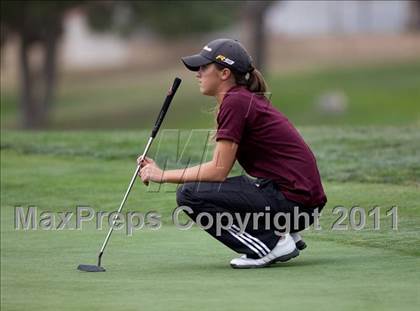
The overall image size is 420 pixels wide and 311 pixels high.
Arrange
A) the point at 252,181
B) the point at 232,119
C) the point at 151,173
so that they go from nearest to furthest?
the point at 232,119
the point at 151,173
the point at 252,181

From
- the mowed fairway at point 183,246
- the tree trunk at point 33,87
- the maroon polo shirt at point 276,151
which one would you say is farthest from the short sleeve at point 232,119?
the tree trunk at point 33,87

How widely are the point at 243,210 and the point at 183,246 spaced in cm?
126

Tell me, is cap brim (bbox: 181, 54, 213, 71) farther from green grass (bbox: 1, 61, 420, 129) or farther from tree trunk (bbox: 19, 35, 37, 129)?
tree trunk (bbox: 19, 35, 37, 129)

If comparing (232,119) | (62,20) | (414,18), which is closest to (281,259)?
(232,119)

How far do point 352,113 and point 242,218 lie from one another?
3916cm

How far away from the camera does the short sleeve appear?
7.46m

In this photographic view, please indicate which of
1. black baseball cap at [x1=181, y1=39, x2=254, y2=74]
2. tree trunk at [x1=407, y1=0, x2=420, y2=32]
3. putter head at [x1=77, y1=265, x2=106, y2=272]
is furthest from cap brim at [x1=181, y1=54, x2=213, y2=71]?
tree trunk at [x1=407, y1=0, x2=420, y2=32]

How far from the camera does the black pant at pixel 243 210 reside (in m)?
7.68

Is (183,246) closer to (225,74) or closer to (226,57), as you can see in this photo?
(225,74)

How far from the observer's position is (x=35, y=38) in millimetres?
39594

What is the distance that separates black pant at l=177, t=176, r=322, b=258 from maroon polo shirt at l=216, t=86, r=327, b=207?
8cm

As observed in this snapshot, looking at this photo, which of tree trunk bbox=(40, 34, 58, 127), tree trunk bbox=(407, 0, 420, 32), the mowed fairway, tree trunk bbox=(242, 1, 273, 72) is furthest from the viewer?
tree trunk bbox=(407, 0, 420, 32)

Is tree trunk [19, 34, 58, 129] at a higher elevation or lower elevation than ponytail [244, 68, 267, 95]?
lower

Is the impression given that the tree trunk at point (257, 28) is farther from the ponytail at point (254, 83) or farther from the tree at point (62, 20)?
the ponytail at point (254, 83)
